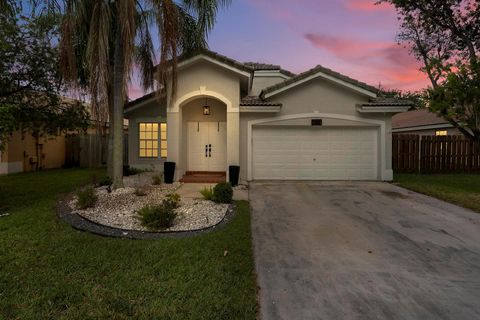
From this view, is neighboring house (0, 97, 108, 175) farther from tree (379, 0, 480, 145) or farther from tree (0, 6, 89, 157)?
tree (379, 0, 480, 145)

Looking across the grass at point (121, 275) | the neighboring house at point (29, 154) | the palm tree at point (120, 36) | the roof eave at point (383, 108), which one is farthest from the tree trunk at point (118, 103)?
the roof eave at point (383, 108)

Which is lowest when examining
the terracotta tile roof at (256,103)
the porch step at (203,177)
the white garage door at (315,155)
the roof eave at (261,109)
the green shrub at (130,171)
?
the porch step at (203,177)

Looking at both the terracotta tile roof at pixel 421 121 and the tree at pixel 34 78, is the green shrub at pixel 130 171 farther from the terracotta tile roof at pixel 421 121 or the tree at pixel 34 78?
the terracotta tile roof at pixel 421 121

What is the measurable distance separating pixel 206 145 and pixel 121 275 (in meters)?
9.28

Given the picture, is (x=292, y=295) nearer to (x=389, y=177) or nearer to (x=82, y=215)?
(x=82, y=215)

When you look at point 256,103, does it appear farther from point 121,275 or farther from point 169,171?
point 121,275

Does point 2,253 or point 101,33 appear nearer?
point 2,253

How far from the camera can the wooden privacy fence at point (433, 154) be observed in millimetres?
14633

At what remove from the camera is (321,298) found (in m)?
3.29

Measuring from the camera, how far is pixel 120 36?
7766 mm

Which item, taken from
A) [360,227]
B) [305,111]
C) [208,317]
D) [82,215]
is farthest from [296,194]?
[208,317]

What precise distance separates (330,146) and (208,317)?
1009 cm

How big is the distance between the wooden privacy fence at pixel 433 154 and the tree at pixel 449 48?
226 cm

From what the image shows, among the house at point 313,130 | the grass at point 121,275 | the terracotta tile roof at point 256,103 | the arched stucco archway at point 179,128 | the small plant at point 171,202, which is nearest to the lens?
→ the grass at point 121,275
